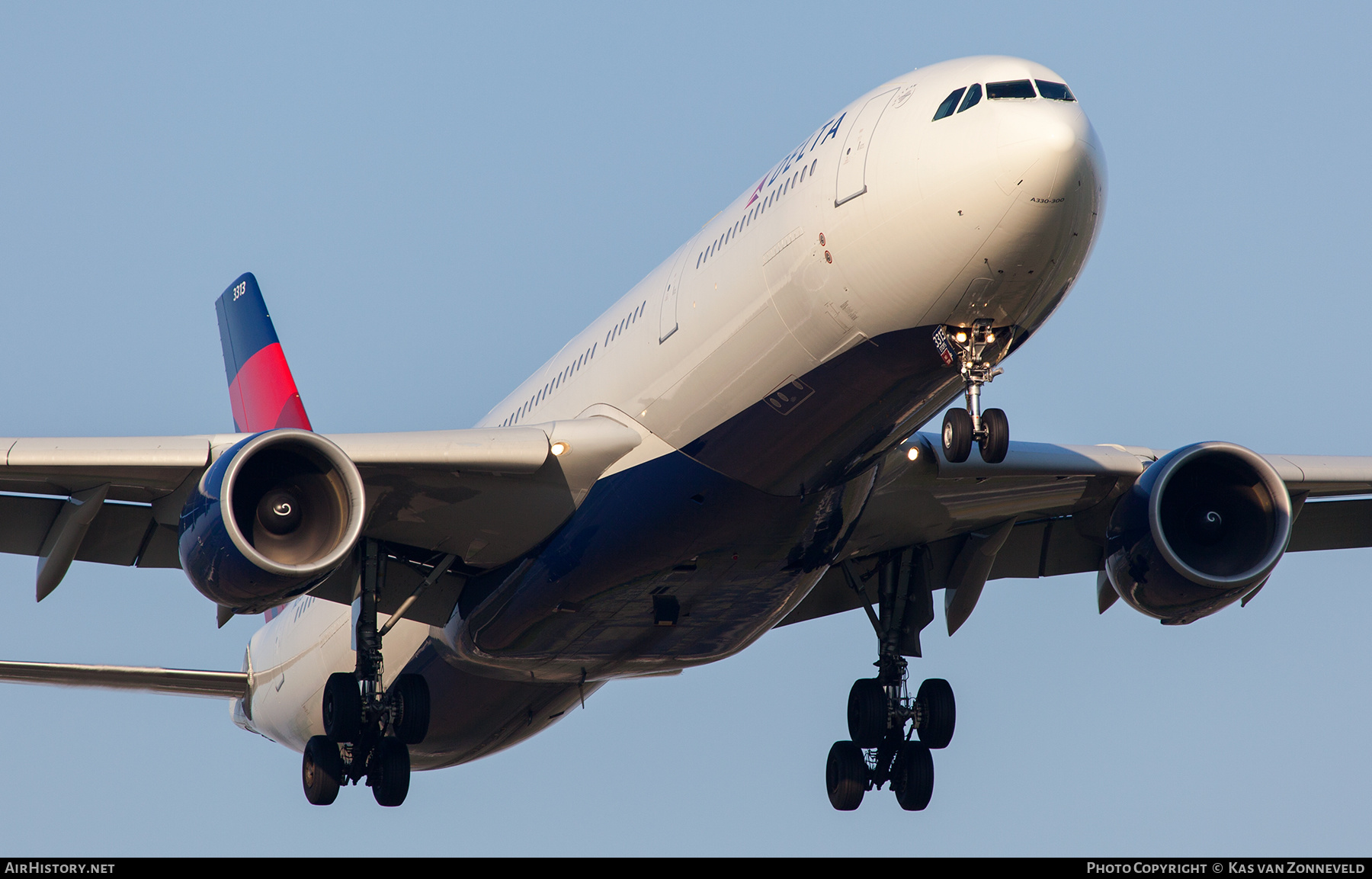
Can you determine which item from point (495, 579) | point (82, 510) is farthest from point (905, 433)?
point (82, 510)

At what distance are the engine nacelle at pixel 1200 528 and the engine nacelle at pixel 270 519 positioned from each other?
973cm

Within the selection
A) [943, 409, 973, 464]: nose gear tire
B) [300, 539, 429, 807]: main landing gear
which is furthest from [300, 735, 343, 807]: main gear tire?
[943, 409, 973, 464]: nose gear tire

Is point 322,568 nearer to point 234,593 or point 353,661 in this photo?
point 234,593

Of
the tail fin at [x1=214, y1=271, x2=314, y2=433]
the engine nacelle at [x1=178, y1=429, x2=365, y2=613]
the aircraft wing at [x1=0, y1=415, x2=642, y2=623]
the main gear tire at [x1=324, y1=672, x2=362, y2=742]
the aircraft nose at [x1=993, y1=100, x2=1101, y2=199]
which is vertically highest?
the tail fin at [x1=214, y1=271, x2=314, y2=433]

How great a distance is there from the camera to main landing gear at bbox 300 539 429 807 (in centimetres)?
2195

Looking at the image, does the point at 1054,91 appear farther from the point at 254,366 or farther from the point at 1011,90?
the point at 254,366

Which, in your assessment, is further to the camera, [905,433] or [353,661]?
[353,661]

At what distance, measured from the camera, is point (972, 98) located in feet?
54.9

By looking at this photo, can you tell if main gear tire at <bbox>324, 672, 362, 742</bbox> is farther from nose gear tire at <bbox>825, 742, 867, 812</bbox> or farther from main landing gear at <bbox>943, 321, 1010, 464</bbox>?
→ main landing gear at <bbox>943, 321, 1010, 464</bbox>

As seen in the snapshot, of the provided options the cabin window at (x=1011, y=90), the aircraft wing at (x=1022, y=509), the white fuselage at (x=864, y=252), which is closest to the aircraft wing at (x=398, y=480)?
the white fuselage at (x=864, y=252)

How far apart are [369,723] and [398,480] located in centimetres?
358

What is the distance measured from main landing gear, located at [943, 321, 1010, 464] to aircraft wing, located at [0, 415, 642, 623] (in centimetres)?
424

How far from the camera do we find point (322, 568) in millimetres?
18609

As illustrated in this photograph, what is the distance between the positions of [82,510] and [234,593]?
2.62 m
